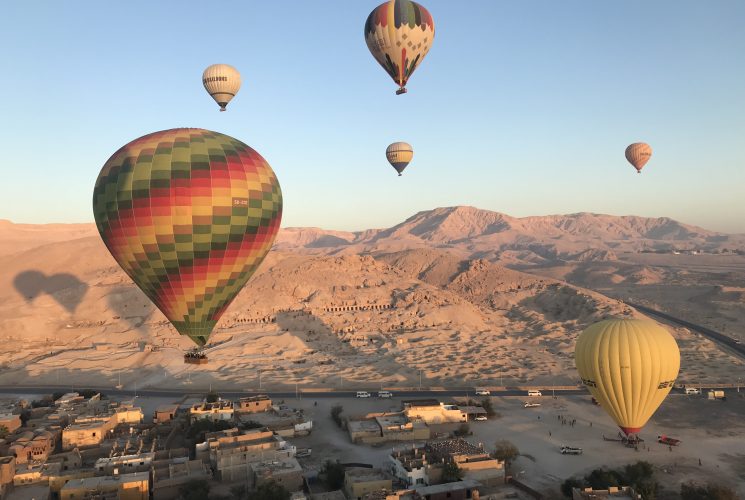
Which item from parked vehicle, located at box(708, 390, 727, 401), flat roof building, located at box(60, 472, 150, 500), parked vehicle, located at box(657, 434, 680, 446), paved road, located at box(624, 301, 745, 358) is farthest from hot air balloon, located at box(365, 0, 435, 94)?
paved road, located at box(624, 301, 745, 358)

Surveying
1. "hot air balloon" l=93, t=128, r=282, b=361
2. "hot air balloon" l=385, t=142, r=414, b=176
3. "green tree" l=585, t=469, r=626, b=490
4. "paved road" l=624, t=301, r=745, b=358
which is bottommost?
"green tree" l=585, t=469, r=626, b=490

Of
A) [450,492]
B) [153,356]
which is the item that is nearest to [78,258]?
[153,356]

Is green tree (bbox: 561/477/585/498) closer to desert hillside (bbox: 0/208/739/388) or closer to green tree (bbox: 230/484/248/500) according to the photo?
green tree (bbox: 230/484/248/500)

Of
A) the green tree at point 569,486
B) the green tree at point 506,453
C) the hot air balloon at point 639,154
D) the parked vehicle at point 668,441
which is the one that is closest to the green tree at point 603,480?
the green tree at point 569,486

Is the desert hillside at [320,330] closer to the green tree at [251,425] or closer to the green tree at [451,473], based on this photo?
the green tree at [251,425]

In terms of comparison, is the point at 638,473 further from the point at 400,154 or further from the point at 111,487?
the point at 400,154

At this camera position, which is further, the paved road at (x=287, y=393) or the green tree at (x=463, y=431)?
the paved road at (x=287, y=393)
